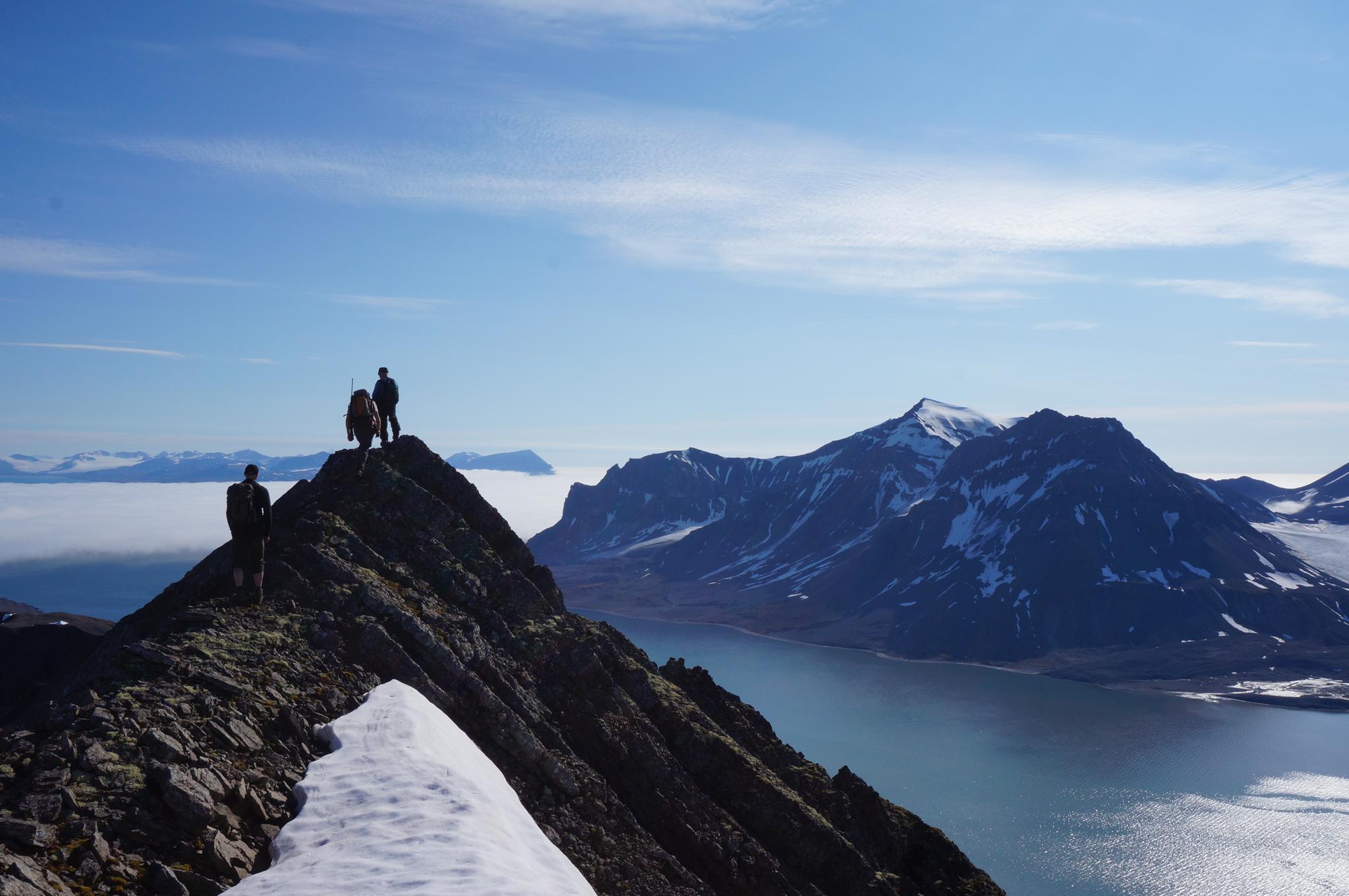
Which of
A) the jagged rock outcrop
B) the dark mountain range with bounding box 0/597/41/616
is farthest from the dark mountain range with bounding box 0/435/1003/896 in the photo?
the dark mountain range with bounding box 0/597/41/616

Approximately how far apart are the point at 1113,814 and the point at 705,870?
116 meters

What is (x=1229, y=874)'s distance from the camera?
102 m

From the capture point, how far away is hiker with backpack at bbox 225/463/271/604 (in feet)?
84.2

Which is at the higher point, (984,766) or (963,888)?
(963,888)

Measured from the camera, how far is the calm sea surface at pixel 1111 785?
10319cm

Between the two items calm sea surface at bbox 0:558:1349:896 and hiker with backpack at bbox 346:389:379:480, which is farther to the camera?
calm sea surface at bbox 0:558:1349:896

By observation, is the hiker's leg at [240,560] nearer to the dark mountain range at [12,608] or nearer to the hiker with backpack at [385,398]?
the hiker with backpack at [385,398]

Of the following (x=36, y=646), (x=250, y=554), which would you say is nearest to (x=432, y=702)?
(x=250, y=554)

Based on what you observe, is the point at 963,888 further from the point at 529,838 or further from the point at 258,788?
the point at 258,788

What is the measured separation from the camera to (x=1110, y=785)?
137000 millimetres

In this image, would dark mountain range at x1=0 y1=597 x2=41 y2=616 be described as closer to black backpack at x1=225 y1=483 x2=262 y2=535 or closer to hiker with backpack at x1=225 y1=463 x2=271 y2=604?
hiker with backpack at x1=225 y1=463 x2=271 y2=604

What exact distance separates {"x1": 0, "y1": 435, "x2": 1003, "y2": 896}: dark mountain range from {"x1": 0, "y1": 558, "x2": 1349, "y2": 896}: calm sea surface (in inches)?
3051

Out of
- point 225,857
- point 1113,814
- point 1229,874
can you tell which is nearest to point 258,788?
point 225,857

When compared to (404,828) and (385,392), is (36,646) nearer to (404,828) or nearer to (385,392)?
(385,392)
